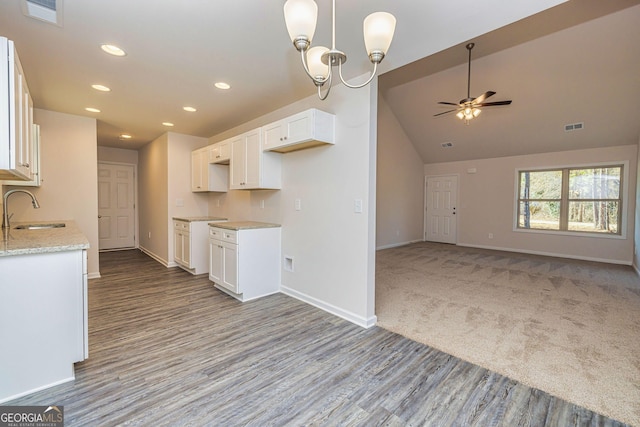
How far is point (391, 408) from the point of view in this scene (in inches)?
65.9

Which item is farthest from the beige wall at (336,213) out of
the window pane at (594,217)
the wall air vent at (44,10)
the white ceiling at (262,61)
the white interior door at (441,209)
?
the window pane at (594,217)

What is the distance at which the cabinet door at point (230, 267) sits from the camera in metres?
3.38

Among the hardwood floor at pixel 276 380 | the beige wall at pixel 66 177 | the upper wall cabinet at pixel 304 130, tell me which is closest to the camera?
the hardwood floor at pixel 276 380

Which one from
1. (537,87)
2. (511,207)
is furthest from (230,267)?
(511,207)

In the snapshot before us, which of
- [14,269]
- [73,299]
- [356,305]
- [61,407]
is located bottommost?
[61,407]

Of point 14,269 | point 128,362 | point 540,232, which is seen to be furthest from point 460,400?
point 540,232

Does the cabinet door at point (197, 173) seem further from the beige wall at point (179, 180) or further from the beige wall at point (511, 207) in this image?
the beige wall at point (511, 207)

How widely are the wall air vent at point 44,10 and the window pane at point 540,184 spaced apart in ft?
27.6

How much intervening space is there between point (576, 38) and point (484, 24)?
3.38m

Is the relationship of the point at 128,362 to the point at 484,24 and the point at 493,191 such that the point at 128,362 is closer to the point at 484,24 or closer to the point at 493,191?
the point at 484,24

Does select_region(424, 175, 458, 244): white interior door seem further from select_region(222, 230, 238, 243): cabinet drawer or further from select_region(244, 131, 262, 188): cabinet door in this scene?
select_region(222, 230, 238, 243): cabinet drawer

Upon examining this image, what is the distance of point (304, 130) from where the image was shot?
9.53 ft

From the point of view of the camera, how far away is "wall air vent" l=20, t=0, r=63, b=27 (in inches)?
71.3

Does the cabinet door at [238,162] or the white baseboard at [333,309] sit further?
the cabinet door at [238,162]
